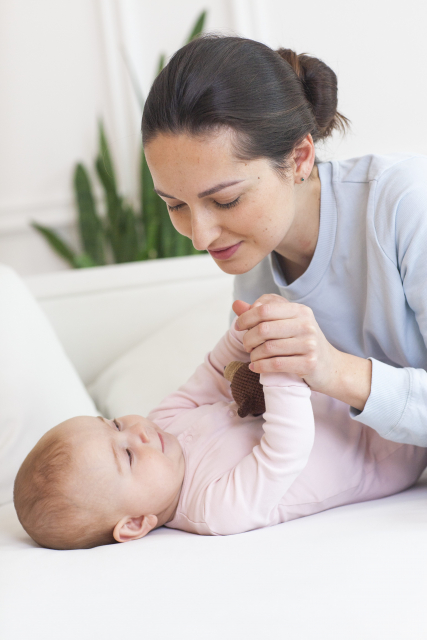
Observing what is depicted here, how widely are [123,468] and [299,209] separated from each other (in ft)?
1.99

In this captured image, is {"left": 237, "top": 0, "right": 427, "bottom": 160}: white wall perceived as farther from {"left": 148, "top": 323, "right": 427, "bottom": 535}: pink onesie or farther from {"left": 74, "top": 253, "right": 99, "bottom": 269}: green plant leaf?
{"left": 148, "top": 323, "right": 427, "bottom": 535}: pink onesie

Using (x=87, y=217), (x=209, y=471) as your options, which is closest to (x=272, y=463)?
(x=209, y=471)

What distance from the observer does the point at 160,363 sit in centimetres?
183

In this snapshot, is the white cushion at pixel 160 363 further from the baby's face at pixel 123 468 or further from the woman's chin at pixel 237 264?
the woman's chin at pixel 237 264

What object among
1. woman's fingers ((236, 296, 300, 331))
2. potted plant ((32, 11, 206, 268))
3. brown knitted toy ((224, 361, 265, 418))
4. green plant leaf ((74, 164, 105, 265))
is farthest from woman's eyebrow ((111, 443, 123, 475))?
green plant leaf ((74, 164, 105, 265))

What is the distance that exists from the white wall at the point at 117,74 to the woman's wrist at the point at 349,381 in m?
1.92

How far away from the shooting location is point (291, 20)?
8.94 feet

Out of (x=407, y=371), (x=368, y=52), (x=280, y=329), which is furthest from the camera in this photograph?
(x=368, y=52)

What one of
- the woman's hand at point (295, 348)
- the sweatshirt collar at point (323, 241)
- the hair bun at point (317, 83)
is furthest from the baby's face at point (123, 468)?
the hair bun at point (317, 83)

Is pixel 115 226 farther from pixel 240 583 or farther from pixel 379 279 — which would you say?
pixel 240 583

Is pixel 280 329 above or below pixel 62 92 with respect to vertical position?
below

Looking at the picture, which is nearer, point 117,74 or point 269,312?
point 269,312

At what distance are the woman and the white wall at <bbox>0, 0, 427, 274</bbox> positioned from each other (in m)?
1.64

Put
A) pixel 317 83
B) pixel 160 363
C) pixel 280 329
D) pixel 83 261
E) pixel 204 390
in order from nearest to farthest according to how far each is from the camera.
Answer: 1. pixel 280 329
2. pixel 317 83
3. pixel 204 390
4. pixel 160 363
5. pixel 83 261
